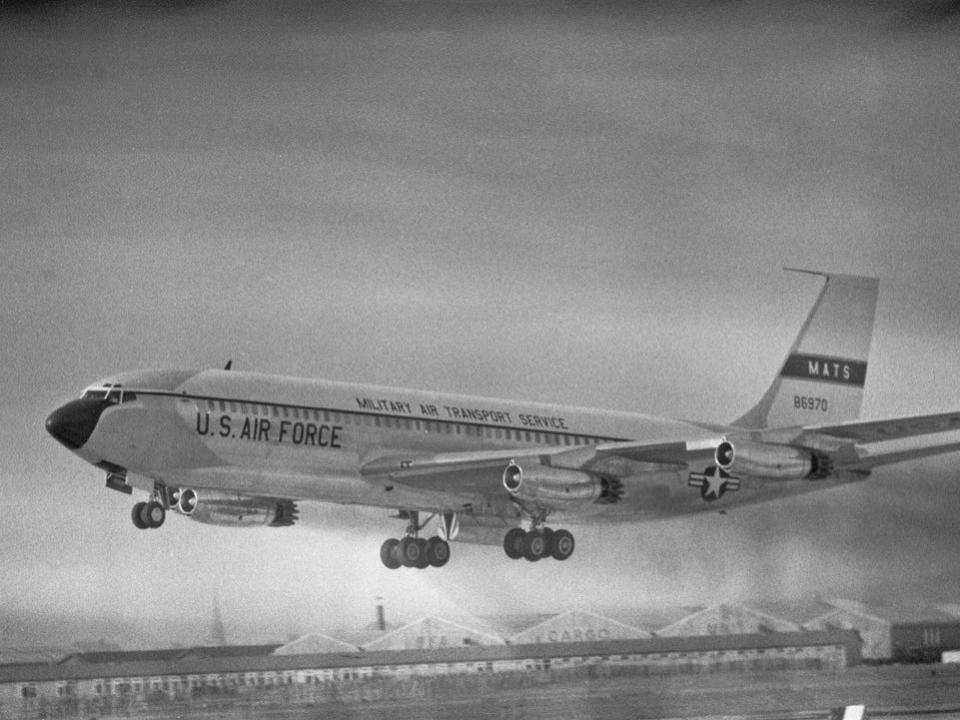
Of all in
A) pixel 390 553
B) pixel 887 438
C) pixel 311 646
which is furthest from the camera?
pixel 887 438

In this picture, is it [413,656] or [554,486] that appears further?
[554,486]

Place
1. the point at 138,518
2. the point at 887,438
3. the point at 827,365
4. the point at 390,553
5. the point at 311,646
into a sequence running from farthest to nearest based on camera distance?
the point at 827,365
the point at 887,438
the point at 390,553
the point at 311,646
the point at 138,518

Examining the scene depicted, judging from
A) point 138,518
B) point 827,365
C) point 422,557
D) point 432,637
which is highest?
point 827,365

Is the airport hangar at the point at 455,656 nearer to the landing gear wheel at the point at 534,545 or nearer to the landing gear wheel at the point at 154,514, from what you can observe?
the landing gear wheel at the point at 534,545

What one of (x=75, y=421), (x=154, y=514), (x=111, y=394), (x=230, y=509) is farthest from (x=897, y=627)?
(x=75, y=421)

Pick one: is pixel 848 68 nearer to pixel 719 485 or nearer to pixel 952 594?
pixel 719 485

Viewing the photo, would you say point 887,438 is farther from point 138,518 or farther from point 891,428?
point 138,518

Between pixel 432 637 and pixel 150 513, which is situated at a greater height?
pixel 150 513
